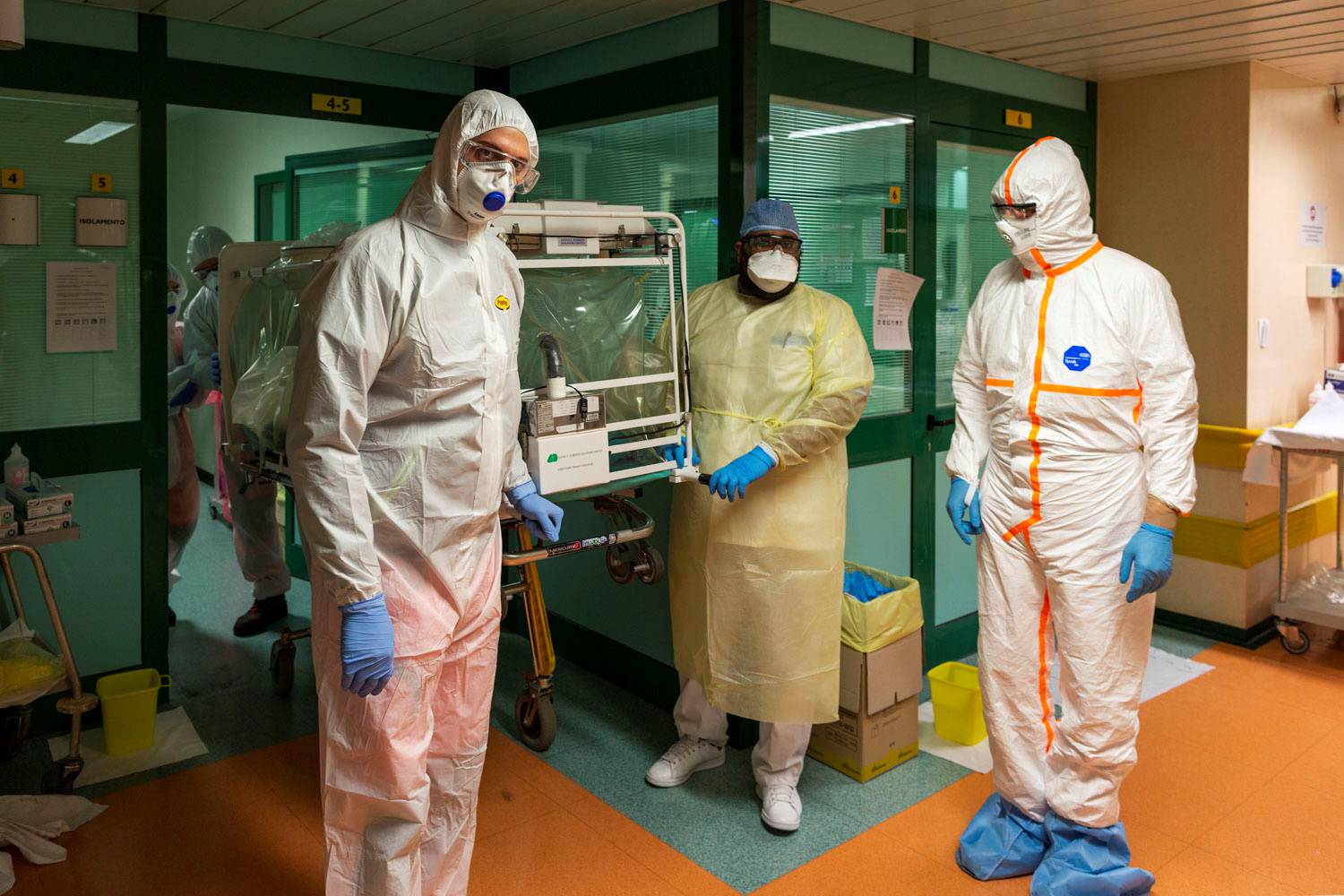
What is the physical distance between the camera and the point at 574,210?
2.50 meters

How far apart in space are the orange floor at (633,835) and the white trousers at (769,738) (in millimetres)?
241

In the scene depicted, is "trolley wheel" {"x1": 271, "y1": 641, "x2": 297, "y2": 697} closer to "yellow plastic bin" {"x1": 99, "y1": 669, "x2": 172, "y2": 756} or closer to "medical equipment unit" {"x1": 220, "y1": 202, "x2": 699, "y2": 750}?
"yellow plastic bin" {"x1": 99, "y1": 669, "x2": 172, "y2": 756}

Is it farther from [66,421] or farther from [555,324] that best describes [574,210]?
[66,421]

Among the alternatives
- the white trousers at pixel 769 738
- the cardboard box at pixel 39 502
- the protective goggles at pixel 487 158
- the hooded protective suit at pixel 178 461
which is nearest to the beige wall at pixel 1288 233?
the white trousers at pixel 769 738

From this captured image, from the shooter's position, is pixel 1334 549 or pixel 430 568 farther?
pixel 1334 549

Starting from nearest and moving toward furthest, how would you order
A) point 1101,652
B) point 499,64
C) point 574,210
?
point 1101,652 < point 574,210 < point 499,64

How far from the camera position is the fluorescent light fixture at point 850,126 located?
Answer: 125 inches

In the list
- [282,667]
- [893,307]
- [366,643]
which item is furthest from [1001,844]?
[282,667]

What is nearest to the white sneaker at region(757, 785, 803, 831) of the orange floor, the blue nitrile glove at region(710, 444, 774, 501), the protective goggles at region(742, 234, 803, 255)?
the orange floor

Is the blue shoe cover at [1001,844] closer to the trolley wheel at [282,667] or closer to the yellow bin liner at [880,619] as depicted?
the yellow bin liner at [880,619]

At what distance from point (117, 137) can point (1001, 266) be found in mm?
2520

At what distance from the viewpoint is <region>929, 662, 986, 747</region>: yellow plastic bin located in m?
3.12

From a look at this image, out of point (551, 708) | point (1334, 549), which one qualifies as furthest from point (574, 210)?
point (1334, 549)

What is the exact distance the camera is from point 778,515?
8.84ft
